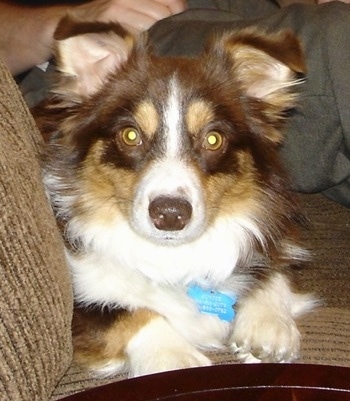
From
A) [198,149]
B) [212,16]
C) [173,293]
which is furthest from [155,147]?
[212,16]

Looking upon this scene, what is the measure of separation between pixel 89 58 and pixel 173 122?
32 cm

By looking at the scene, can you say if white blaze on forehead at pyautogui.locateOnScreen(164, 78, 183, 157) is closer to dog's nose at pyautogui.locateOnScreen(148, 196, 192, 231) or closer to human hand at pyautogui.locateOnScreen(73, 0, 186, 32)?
dog's nose at pyautogui.locateOnScreen(148, 196, 192, 231)

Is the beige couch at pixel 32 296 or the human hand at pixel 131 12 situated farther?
the human hand at pixel 131 12

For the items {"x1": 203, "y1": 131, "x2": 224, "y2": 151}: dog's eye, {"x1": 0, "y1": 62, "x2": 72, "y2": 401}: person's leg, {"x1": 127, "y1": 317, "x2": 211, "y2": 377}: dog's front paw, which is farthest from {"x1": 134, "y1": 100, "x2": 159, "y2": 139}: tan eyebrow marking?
{"x1": 127, "y1": 317, "x2": 211, "y2": 377}: dog's front paw

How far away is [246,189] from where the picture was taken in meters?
2.27

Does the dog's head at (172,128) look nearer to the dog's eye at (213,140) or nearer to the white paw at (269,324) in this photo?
the dog's eye at (213,140)

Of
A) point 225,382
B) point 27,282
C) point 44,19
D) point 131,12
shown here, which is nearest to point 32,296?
point 27,282

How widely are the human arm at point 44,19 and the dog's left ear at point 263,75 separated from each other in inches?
25.2

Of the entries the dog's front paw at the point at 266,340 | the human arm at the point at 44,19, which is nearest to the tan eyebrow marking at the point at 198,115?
the dog's front paw at the point at 266,340

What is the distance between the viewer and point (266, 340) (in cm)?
206

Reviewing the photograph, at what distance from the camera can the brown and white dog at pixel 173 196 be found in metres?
2.03

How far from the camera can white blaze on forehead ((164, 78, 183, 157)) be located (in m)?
2.08

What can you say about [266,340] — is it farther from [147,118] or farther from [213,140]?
[147,118]

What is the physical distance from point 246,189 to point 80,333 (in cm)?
59
